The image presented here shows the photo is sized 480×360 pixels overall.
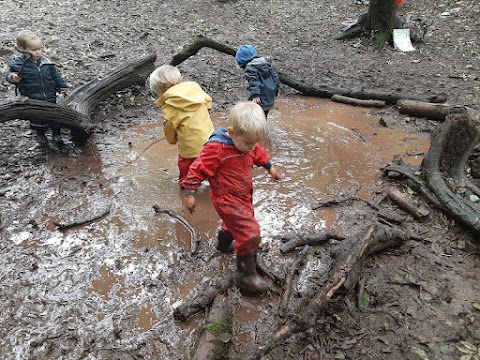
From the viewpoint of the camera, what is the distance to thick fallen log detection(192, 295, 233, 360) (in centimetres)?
264

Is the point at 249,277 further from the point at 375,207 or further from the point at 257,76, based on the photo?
the point at 257,76

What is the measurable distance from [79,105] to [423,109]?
18.9 feet

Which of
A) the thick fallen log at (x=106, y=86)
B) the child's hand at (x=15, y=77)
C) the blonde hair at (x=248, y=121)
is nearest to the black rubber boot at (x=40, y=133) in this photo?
the thick fallen log at (x=106, y=86)

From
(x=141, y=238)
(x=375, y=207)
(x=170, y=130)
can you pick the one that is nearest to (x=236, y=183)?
(x=141, y=238)

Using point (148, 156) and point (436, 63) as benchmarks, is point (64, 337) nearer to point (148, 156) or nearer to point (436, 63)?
point (148, 156)

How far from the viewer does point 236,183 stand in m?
3.29

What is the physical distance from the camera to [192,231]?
4.18 meters

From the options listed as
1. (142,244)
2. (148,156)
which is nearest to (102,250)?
(142,244)

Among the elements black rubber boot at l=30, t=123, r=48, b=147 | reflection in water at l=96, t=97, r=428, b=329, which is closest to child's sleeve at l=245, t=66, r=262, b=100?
reflection in water at l=96, t=97, r=428, b=329

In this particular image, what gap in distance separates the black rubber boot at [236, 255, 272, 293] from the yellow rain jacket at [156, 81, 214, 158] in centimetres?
166

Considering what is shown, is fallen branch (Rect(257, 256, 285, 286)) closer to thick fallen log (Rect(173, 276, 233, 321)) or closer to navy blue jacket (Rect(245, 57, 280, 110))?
thick fallen log (Rect(173, 276, 233, 321))

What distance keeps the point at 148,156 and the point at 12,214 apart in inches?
76.7

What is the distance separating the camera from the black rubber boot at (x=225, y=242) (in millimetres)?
3805

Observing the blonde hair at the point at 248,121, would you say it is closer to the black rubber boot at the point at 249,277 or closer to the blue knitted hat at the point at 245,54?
the black rubber boot at the point at 249,277
